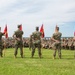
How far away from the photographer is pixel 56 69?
14969mm

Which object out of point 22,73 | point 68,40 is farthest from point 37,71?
point 68,40

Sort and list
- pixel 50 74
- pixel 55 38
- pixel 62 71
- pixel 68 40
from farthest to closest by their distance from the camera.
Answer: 1. pixel 68 40
2. pixel 55 38
3. pixel 62 71
4. pixel 50 74

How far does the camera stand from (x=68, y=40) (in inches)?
1656

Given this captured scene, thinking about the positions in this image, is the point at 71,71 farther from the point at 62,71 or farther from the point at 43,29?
the point at 43,29

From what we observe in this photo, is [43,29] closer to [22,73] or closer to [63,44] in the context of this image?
[22,73]

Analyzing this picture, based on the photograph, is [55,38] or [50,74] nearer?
[50,74]

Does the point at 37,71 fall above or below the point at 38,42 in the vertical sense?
below

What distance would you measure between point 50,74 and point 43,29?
12240mm

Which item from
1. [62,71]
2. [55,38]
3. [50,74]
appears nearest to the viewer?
[50,74]

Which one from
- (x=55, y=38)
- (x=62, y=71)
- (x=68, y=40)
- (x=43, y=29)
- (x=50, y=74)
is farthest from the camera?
(x=68, y=40)

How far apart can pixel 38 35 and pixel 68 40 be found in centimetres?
2041

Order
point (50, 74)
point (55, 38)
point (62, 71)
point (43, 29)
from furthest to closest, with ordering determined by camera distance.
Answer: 1. point (43, 29)
2. point (55, 38)
3. point (62, 71)
4. point (50, 74)

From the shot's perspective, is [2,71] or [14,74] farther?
[2,71]

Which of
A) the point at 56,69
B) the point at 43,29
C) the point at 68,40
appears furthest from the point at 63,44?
the point at 56,69
